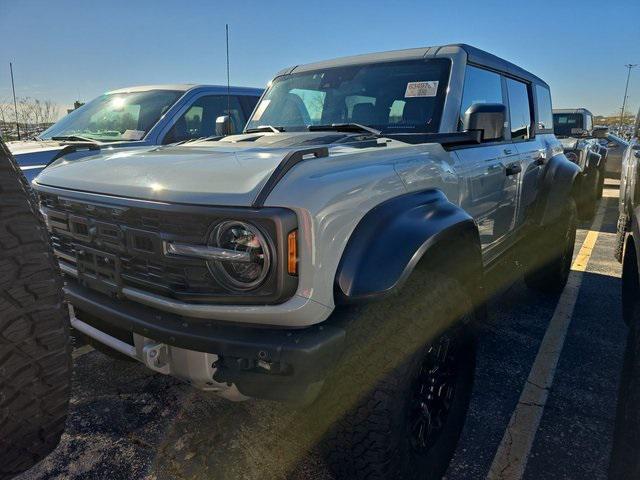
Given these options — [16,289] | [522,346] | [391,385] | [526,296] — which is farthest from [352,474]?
[526,296]

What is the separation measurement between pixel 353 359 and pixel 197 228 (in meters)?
0.73

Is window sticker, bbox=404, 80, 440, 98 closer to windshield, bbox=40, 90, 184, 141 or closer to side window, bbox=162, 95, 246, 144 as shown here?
side window, bbox=162, 95, 246, 144

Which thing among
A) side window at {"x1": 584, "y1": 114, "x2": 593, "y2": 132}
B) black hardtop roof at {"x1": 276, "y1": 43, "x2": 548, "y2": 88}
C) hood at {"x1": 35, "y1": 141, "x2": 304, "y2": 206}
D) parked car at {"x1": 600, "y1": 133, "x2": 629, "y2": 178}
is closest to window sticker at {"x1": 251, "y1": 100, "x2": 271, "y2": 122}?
black hardtop roof at {"x1": 276, "y1": 43, "x2": 548, "y2": 88}

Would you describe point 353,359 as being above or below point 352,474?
above

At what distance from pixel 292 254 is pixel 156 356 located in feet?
2.23

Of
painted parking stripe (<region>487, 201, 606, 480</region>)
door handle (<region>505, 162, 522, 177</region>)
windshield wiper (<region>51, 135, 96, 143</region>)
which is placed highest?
windshield wiper (<region>51, 135, 96, 143</region>)

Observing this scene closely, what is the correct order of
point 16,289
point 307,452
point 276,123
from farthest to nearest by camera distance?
point 276,123, point 307,452, point 16,289

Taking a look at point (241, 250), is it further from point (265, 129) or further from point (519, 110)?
point (519, 110)

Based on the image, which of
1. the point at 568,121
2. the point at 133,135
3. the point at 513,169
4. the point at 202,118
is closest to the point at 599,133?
the point at 568,121

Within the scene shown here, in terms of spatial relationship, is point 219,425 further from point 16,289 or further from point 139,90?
point 139,90

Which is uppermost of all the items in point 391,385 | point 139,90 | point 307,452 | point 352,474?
point 139,90

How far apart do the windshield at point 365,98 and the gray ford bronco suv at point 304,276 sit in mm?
347

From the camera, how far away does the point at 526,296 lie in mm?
4793

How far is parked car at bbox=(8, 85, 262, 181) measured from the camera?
16.5ft
